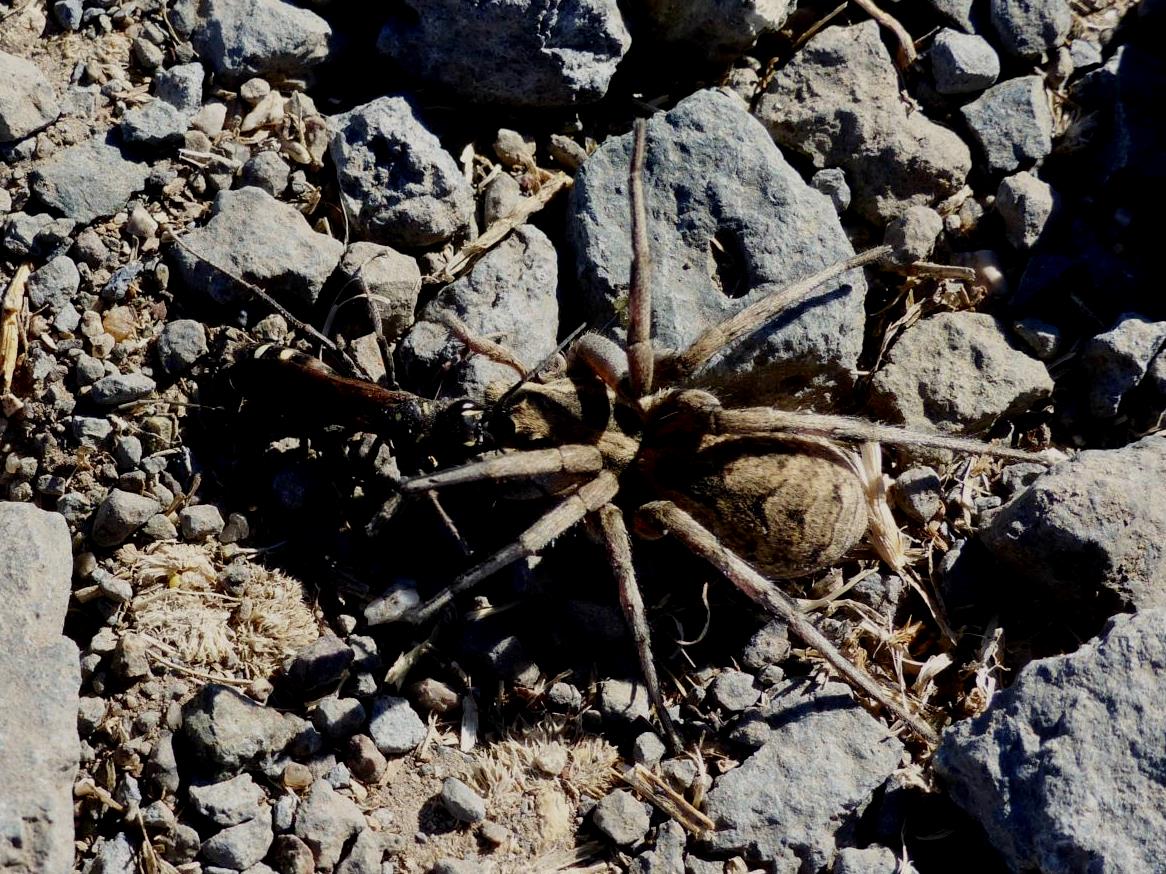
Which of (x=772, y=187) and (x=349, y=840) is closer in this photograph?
(x=349, y=840)

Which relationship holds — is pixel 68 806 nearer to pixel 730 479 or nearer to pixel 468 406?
pixel 468 406

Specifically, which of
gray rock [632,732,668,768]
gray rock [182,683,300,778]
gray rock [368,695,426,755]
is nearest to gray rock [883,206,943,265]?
gray rock [632,732,668,768]

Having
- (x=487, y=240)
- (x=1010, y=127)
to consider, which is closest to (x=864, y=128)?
(x=1010, y=127)

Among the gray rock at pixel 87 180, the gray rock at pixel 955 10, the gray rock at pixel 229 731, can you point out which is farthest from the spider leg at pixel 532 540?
the gray rock at pixel 955 10

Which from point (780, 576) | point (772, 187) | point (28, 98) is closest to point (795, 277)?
point (772, 187)

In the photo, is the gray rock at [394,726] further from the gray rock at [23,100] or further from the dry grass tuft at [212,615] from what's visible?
the gray rock at [23,100]

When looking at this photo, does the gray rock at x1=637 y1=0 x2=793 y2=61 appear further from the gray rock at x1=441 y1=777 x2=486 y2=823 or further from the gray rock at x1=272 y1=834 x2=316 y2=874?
the gray rock at x1=272 y1=834 x2=316 y2=874

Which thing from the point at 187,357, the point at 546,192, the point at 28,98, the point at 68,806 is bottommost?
the point at 68,806
